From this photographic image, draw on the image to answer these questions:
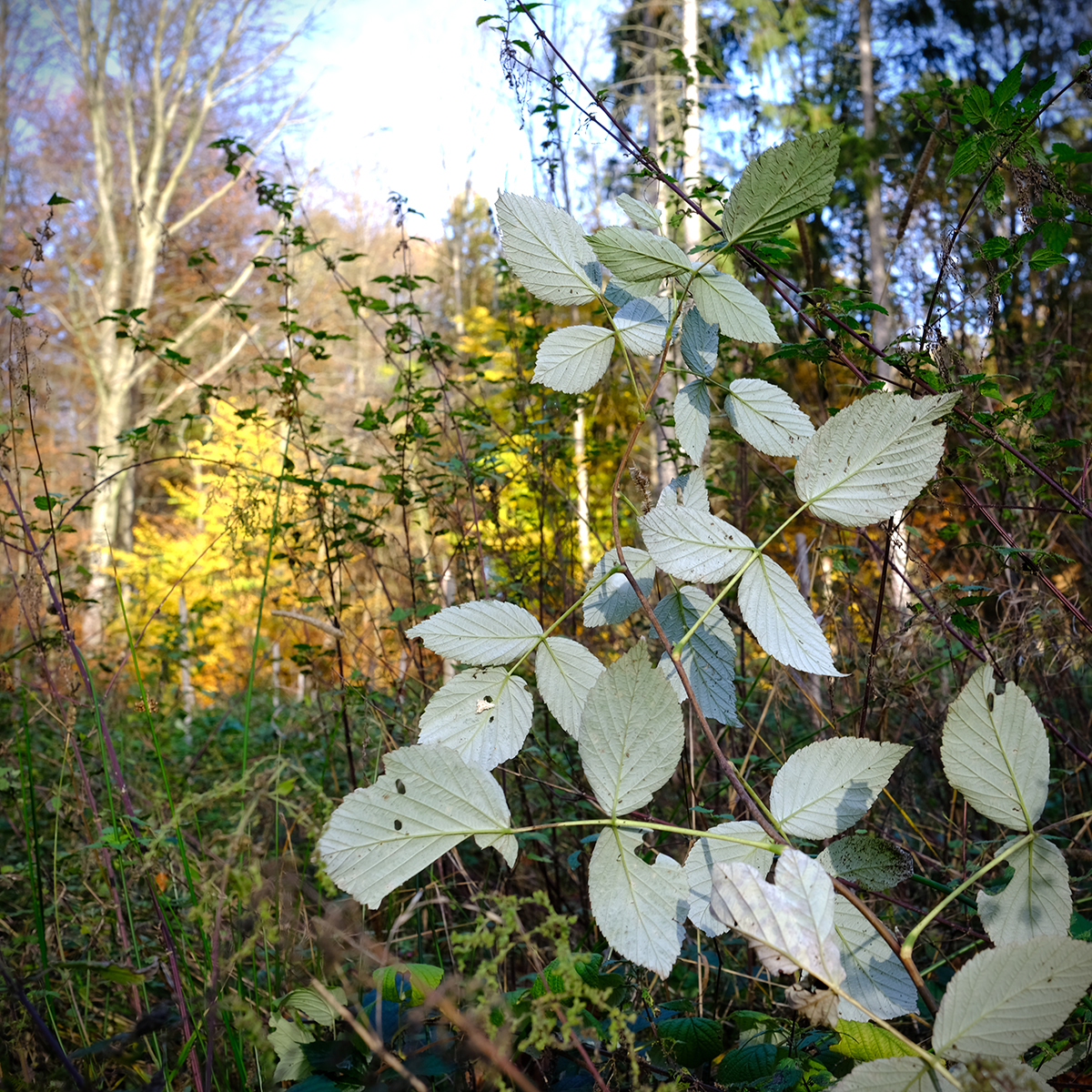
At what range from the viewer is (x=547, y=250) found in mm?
618

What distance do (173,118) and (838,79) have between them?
10505 millimetres

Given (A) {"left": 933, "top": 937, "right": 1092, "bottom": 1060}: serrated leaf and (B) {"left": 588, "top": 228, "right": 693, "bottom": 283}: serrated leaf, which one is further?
(B) {"left": 588, "top": 228, "right": 693, "bottom": 283}: serrated leaf

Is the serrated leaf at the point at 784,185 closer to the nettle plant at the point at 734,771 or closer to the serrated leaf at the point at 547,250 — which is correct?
the nettle plant at the point at 734,771

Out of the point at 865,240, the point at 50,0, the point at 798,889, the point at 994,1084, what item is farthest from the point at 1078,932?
the point at 50,0

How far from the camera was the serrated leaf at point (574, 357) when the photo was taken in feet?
2.06

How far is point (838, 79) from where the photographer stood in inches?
454

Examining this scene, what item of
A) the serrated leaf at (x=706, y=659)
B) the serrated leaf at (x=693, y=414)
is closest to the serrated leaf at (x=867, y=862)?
the serrated leaf at (x=706, y=659)

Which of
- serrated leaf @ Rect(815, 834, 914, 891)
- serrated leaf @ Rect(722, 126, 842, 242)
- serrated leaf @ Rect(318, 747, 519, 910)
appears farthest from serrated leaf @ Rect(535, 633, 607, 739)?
serrated leaf @ Rect(722, 126, 842, 242)

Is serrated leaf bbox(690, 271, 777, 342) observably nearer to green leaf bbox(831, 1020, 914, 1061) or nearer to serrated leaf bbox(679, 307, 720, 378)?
serrated leaf bbox(679, 307, 720, 378)

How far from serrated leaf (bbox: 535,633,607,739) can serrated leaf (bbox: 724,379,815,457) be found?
224mm

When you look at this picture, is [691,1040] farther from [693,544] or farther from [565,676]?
[693,544]

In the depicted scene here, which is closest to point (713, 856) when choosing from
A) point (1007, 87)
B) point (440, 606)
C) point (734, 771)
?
point (734, 771)

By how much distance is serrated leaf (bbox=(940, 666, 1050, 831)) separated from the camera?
1.64 ft

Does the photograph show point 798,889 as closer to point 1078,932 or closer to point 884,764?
point 884,764
